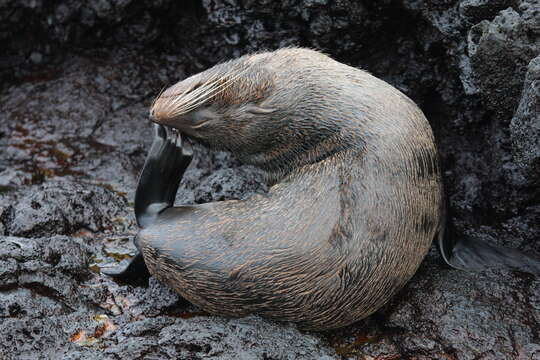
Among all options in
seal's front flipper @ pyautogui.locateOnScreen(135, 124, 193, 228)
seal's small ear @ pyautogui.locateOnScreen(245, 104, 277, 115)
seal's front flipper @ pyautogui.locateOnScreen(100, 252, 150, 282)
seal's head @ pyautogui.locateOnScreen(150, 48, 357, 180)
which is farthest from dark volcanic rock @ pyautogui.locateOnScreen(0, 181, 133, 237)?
seal's small ear @ pyautogui.locateOnScreen(245, 104, 277, 115)

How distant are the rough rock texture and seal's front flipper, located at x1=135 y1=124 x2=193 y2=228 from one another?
19.4 inches

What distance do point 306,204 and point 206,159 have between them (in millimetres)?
2177

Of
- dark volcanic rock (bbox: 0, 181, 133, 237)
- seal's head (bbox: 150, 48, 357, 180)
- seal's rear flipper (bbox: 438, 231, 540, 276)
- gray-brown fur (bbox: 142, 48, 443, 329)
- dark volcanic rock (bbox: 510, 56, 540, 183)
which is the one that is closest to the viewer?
dark volcanic rock (bbox: 510, 56, 540, 183)

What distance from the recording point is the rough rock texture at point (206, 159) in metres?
3.95

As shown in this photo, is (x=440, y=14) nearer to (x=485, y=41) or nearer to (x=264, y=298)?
(x=485, y=41)

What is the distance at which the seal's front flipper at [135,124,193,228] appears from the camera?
460 centimetres

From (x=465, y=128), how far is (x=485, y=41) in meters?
1.27

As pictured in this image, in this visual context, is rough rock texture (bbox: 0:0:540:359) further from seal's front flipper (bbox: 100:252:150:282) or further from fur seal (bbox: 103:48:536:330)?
fur seal (bbox: 103:48:536:330)

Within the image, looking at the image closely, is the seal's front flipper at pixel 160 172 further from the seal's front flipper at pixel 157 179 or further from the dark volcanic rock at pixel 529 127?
the dark volcanic rock at pixel 529 127

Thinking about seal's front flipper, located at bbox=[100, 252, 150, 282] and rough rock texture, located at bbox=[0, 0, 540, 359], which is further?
seal's front flipper, located at bbox=[100, 252, 150, 282]

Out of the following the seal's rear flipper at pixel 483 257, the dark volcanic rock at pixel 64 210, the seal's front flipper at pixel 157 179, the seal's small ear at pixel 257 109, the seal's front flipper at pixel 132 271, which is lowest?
the seal's rear flipper at pixel 483 257

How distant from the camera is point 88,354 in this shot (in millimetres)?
3734

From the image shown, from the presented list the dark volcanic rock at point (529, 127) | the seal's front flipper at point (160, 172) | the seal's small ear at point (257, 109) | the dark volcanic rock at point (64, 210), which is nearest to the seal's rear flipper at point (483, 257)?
the dark volcanic rock at point (529, 127)

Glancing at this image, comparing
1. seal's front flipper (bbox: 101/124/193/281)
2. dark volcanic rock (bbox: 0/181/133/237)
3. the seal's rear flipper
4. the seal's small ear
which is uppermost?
the seal's small ear
